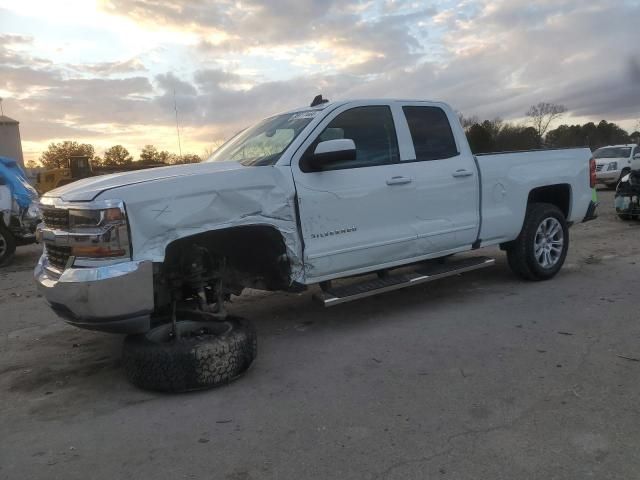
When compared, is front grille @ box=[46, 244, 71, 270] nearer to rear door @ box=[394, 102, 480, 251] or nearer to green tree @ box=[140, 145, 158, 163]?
rear door @ box=[394, 102, 480, 251]

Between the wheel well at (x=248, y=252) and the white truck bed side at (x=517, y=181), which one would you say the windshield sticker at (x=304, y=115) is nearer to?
the wheel well at (x=248, y=252)

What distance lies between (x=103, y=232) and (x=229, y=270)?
1258 mm

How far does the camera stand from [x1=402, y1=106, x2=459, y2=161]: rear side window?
5.34 m

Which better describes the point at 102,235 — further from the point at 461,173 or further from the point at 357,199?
the point at 461,173

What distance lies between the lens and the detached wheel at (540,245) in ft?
20.4

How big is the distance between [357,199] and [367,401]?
1886mm

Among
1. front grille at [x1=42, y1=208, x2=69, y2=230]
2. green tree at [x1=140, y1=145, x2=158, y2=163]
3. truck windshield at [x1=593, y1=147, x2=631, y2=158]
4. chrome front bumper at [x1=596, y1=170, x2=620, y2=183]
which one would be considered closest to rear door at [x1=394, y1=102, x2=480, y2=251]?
front grille at [x1=42, y1=208, x2=69, y2=230]

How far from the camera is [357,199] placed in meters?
4.73

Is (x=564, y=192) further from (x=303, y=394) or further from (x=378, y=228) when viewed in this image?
(x=303, y=394)

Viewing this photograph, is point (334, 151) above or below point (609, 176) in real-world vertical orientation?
above

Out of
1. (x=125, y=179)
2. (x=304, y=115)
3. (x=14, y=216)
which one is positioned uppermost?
(x=304, y=115)

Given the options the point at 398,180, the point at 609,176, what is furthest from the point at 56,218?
the point at 609,176

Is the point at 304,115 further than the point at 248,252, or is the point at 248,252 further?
the point at 304,115

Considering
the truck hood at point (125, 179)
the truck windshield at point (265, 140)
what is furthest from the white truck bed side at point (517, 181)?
the truck hood at point (125, 179)
